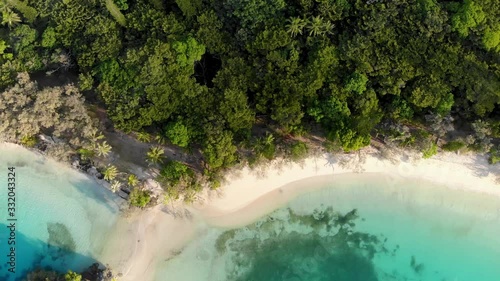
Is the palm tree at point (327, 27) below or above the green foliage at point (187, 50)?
above

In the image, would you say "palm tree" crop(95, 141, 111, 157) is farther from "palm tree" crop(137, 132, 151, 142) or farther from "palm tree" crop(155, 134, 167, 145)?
"palm tree" crop(155, 134, 167, 145)

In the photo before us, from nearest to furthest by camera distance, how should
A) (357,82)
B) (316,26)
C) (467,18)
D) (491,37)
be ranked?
1. (467,18)
2. (491,37)
3. (316,26)
4. (357,82)

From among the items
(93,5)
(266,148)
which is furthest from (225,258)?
(93,5)

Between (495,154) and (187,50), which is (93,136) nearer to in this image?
(187,50)

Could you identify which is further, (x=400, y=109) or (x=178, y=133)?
(x=400, y=109)

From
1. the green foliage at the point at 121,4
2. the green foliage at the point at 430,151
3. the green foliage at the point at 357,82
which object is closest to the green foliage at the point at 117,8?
the green foliage at the point at 121,4

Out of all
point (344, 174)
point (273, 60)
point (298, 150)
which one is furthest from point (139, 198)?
point (344, 174)

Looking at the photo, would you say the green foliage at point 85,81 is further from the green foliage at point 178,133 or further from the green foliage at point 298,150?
the green foliage at point 298,150
